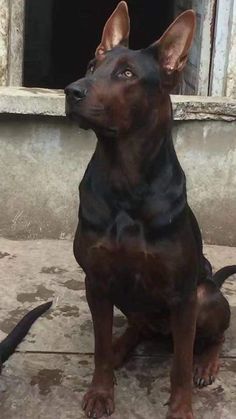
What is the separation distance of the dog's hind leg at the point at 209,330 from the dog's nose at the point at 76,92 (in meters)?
1.09

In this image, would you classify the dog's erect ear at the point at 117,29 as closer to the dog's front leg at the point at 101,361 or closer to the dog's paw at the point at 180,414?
the dog's front leg at the point at 101,361

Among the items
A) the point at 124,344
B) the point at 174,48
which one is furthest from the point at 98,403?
the point at 174,48

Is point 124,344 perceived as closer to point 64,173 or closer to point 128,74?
point 128,74

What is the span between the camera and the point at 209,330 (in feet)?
10.9

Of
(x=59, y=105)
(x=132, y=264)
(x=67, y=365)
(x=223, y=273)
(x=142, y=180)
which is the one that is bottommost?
(x=67, y=365)

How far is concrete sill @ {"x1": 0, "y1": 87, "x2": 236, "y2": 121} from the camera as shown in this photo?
180 inches

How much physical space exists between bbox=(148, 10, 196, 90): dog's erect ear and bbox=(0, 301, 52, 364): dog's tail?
142 cm

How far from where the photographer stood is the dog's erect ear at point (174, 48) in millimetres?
2824

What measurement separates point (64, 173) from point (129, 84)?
86.7 inches

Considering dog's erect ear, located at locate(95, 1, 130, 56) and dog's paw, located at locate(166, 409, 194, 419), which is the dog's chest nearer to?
dog's paw, located at locate(166, 409, 194, 419)

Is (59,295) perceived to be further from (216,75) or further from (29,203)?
(216,75)

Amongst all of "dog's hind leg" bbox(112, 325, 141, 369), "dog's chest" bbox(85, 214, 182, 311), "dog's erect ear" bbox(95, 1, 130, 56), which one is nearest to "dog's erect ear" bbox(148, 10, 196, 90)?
"dog's erect ear" bbox(95, 1, 130, 56)

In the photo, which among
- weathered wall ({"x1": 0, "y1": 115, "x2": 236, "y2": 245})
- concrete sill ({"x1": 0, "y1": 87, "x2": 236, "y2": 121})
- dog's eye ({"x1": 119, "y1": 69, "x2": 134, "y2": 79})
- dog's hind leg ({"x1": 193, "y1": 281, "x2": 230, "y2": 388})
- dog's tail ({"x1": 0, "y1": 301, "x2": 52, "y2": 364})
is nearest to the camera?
dog's eye ({"x1": 119, "y1": 69, "x2": 134, "y2": 79})

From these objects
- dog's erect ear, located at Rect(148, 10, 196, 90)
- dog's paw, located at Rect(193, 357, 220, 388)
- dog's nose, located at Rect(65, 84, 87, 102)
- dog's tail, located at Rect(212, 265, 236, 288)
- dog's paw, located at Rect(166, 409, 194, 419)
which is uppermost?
dog's erect ear, located at Rect(148, 10, 196, 90)
